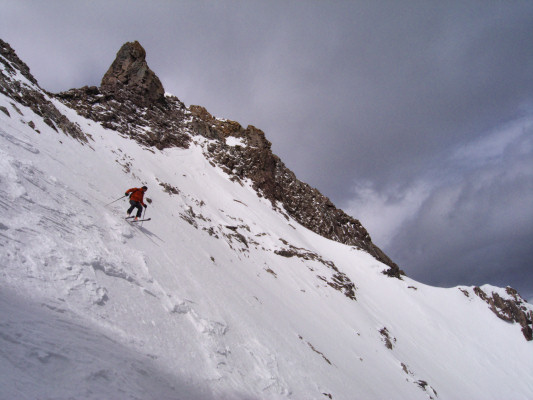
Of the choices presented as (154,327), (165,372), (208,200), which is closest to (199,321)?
(154,327)

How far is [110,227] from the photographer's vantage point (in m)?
9.27

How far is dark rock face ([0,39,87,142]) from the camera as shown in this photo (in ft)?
49.3

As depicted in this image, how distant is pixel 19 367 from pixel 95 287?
2813 millimetres

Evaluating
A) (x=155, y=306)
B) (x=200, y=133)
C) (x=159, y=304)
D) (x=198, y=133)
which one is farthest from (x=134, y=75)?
(x=155, y=306)

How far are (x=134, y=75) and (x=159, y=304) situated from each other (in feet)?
161

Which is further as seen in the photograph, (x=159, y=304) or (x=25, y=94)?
(x=25, y=94)

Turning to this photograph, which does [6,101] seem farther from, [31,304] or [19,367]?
[19,367]

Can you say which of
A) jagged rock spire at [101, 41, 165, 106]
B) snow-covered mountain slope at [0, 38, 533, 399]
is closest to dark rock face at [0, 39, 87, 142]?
snow-covered mountain slope at [0, 38, 533, 399]

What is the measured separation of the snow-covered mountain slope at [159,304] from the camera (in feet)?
14.2

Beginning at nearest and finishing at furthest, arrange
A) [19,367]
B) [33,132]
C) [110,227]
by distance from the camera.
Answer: [19,367] < [110,227] < [33,132]

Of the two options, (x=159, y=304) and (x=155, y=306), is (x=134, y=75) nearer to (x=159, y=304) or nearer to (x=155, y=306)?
(x=159, y=304)

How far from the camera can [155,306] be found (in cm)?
705

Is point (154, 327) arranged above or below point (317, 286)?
below

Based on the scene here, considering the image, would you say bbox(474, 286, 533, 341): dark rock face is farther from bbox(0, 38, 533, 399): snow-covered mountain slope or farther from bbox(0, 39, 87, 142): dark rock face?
bbox(0, 39, 87, 142): dark rock face
